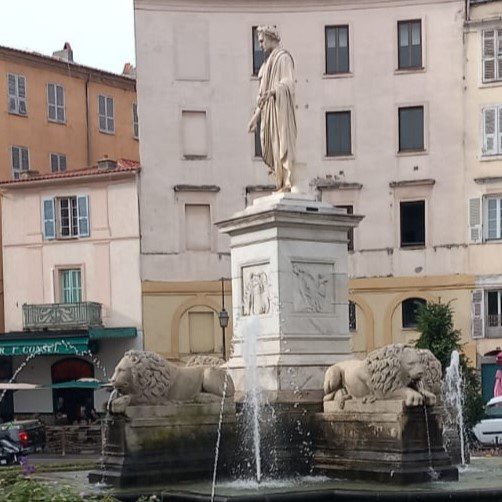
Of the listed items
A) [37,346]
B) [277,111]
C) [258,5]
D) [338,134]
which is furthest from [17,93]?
[277,111]

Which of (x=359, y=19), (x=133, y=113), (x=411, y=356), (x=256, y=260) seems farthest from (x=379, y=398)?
(x=133, y=113)

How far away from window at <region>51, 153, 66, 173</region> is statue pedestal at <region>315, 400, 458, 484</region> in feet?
143

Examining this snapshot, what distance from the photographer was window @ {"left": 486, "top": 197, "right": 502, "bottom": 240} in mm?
47250

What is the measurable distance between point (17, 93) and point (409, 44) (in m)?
18.5

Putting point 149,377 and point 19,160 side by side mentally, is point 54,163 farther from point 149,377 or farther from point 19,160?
point 149,377

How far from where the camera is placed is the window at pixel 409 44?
48.9 metres

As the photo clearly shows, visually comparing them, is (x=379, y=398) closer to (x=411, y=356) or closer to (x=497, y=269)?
(x=411, y=356)

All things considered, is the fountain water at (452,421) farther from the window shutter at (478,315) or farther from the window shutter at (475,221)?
the window shutter at (475,221)

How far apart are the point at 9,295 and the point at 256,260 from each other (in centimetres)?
3578

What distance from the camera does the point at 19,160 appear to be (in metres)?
55.9

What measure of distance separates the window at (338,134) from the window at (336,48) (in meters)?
1.82

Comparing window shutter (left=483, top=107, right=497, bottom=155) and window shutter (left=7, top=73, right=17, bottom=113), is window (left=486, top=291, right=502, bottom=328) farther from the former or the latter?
window shutter (left=7, top=73, right=17, bottom=113)

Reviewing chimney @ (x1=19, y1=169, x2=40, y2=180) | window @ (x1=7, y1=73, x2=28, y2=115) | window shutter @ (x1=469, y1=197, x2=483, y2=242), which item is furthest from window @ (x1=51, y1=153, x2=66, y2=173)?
window shutter @ (x1=469, y1=197, x2=483, y2=242)

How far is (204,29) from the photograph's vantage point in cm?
4959
